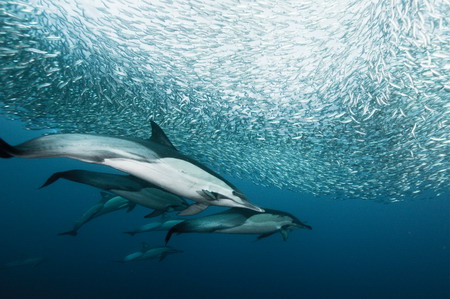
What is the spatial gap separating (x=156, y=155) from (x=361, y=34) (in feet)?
16.7

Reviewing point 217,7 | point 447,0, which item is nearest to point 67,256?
point 217,7

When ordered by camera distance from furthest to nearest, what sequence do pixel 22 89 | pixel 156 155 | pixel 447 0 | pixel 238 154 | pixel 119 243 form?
pixel 119 243 → pixel 238 154 → pixel 22 89 → pixel 447 0 → pixel 156 155

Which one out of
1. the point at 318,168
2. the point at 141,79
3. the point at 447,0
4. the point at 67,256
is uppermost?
the point at 447,0

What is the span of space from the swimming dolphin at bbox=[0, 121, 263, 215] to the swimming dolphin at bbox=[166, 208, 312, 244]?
24.0 inches

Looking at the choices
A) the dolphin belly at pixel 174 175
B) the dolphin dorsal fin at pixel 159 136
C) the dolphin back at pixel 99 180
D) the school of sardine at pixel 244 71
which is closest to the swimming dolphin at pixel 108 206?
the dolphin back at pixel 99 180

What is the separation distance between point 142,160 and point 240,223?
218 centimetres

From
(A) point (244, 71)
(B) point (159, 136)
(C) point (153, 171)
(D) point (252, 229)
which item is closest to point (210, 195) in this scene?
(C) point (153, 171)

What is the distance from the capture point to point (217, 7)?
521cm

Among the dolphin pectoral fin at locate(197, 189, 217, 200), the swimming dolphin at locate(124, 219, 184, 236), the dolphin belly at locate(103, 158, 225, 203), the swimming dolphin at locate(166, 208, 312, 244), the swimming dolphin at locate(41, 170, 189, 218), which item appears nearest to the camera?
the dolphin belly at locate(103, 158, 225, 203)

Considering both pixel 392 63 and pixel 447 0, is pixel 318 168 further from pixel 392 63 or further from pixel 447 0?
pixel 447 0

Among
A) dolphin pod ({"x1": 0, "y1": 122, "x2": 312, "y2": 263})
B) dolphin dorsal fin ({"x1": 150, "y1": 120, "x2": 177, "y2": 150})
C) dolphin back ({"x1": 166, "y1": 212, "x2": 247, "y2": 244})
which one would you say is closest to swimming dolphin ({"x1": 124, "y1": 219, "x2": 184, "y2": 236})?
dolphin pod ({"x1": 0, "y1": 122, "x2": 312, "y2": 263})

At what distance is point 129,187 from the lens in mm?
3490

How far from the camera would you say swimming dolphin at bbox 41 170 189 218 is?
2389mm

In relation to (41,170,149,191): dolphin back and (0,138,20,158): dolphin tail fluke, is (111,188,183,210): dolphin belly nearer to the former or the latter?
(41,170,149,191): dolphin back
